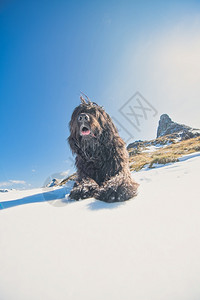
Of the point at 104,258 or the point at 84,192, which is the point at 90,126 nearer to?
the point at 84,192

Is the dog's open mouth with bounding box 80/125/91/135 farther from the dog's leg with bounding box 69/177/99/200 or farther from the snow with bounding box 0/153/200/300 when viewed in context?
the snow with bounding box 0/153/200/300

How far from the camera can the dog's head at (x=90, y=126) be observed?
2.55 metres

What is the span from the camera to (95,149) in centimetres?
254

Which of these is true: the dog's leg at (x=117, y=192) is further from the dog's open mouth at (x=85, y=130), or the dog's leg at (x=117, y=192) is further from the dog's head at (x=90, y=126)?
the dog's open mouth at (x=85, y=130)

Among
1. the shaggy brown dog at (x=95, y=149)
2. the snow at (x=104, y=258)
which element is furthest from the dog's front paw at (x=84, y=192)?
the snow at (x=104, y=258)

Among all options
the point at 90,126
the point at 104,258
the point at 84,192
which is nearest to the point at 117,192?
the point at 84,192

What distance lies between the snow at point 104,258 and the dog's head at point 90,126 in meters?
1.76

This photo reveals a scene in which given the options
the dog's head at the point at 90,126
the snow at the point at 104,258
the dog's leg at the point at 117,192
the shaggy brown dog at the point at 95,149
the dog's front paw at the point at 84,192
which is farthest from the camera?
the dog's head at the point at 90,126

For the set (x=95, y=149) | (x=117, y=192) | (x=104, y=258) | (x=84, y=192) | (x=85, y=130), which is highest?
(x=85, y=130)

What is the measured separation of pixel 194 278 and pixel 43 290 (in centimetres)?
65

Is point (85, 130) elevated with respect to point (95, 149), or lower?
elevated

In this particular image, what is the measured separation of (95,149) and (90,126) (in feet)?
1.60

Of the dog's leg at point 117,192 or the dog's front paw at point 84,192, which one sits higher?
the dog's front paw at point 84,192

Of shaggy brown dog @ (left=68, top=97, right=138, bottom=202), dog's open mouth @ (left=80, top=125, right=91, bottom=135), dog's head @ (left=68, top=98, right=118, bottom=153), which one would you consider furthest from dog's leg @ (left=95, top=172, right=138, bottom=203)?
dog's open mouth @ (left=80, top=125, right=91, bottom=135)
